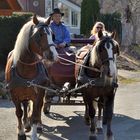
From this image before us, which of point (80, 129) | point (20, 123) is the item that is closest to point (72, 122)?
point (80, 129)

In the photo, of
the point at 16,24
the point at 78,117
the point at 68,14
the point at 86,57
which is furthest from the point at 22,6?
the point at 86,57

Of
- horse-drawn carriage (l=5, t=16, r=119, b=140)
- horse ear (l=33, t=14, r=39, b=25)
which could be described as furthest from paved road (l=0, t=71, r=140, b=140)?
horse ear (l=33, t=14, r=39, b=25)

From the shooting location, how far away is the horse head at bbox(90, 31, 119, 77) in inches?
343

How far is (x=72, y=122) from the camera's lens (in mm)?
11906

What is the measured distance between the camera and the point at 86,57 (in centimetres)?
981

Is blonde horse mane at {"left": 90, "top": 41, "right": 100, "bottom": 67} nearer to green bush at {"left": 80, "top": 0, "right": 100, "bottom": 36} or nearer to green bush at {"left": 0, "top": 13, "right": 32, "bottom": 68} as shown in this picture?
green bush at {"left": 0, "top": 13, "right": 32, "bottom": 68}

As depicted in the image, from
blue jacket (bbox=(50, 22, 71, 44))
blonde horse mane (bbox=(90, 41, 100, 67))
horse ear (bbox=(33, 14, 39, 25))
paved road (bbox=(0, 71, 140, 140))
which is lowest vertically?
paved road (bbox=(0, 71, 140, 140))

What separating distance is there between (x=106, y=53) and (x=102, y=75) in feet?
1.94

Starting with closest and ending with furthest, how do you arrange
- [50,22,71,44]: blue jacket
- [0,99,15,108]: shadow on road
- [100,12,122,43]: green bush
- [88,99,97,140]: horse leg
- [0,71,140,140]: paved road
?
[88,99,97,140]: horse leg → [0,71,140,140]: paved road → [50,22,71,44]: blue jacket → [0,99,15,108]: shadow on road → [100,12,122,43]: green bush

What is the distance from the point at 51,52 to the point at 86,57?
1.67 metres

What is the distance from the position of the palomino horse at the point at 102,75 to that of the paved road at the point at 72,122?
2.77 ft

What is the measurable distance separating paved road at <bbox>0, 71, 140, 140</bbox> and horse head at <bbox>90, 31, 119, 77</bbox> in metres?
1.78

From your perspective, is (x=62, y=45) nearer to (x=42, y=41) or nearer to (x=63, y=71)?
(x=63, y=71)

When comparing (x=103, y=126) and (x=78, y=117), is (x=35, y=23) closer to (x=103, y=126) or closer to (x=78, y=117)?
(x=103, y=126)
